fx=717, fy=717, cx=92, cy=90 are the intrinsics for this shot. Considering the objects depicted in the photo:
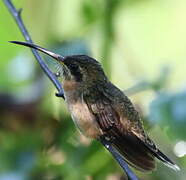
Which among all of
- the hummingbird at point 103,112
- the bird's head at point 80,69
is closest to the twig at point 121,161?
the hummingbird at point 103,112

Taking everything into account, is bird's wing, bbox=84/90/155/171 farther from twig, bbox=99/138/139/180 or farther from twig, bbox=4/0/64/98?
twig, bbox=4/0/64/98

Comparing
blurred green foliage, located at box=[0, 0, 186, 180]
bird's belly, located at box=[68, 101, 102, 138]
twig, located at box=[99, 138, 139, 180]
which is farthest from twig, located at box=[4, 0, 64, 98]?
blurred green foliage, located at box=[0, 0, 186, 180]

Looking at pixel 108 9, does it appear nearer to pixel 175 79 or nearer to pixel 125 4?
pixel 125 4

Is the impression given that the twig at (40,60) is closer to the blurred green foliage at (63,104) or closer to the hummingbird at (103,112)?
the hummingbird at (103,112)

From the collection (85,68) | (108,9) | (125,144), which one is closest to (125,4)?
(108,9)

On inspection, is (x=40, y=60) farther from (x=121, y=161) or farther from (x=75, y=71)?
(x=121, y=161)

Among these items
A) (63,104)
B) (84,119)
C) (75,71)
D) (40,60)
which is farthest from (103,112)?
(63,104)
